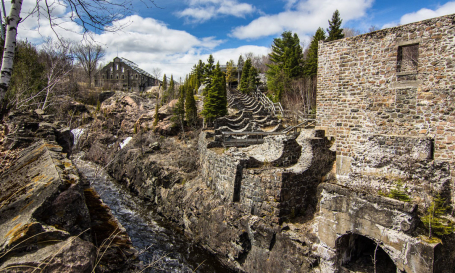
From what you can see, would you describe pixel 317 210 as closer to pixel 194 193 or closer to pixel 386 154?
pixel 386 154

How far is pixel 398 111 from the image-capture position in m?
7.69

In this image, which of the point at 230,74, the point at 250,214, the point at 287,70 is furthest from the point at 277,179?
the point at 230,74

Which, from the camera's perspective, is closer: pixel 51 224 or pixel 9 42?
pixel 51 224

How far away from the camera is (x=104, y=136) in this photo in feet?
97.0

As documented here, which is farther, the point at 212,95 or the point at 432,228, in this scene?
the point at 212,95

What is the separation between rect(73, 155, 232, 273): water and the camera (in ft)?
34.8

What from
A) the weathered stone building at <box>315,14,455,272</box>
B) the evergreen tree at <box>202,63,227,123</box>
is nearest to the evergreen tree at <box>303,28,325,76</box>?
the evergreen tree at <box>202,63,227,123</box>

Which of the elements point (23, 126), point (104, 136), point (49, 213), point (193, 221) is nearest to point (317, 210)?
point (193, 221)

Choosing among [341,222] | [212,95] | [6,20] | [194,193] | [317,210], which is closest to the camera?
[6,20]

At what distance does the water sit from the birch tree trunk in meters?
4.50

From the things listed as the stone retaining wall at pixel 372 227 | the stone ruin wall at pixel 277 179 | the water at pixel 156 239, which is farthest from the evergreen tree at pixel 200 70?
the stone retaining wall at pixel 372 227

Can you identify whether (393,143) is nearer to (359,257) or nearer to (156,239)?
(359,257)

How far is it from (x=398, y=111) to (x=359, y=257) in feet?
15.8

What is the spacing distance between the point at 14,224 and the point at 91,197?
1.67 metres
